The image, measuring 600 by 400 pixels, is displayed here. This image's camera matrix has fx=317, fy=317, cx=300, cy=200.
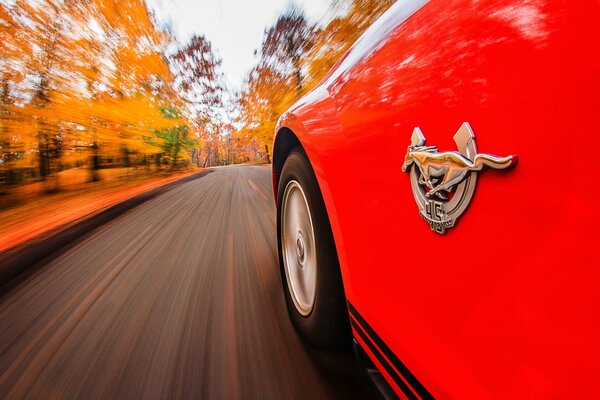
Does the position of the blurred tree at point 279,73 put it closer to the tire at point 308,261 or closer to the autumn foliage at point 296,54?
the autumn foliage at point 296,54

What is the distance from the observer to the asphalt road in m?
1.23

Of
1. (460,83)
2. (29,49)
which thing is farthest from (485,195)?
(29,49)

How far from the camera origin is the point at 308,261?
1505 millimetres

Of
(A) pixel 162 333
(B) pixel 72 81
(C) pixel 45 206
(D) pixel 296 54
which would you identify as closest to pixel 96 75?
(B) pixel 72 81

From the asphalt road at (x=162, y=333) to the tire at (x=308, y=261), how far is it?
136mm

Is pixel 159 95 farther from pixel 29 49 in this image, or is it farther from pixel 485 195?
pixel 485 195

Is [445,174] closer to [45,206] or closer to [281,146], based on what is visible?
[281,146]

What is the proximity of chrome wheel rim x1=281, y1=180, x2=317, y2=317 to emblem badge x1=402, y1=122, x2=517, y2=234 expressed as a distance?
780 mm

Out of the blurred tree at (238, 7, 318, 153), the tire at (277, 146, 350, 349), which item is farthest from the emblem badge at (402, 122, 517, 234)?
the blurred tree at (238, 7, 318, 153)

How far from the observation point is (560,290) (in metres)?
0.38

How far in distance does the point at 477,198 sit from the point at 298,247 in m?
1.24

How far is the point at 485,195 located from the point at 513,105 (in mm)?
128

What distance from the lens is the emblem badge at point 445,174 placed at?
1.56 feet

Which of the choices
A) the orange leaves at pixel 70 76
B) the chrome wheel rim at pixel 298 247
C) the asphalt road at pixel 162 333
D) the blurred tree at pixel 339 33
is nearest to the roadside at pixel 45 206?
the orange leaves at pixel 70 76
